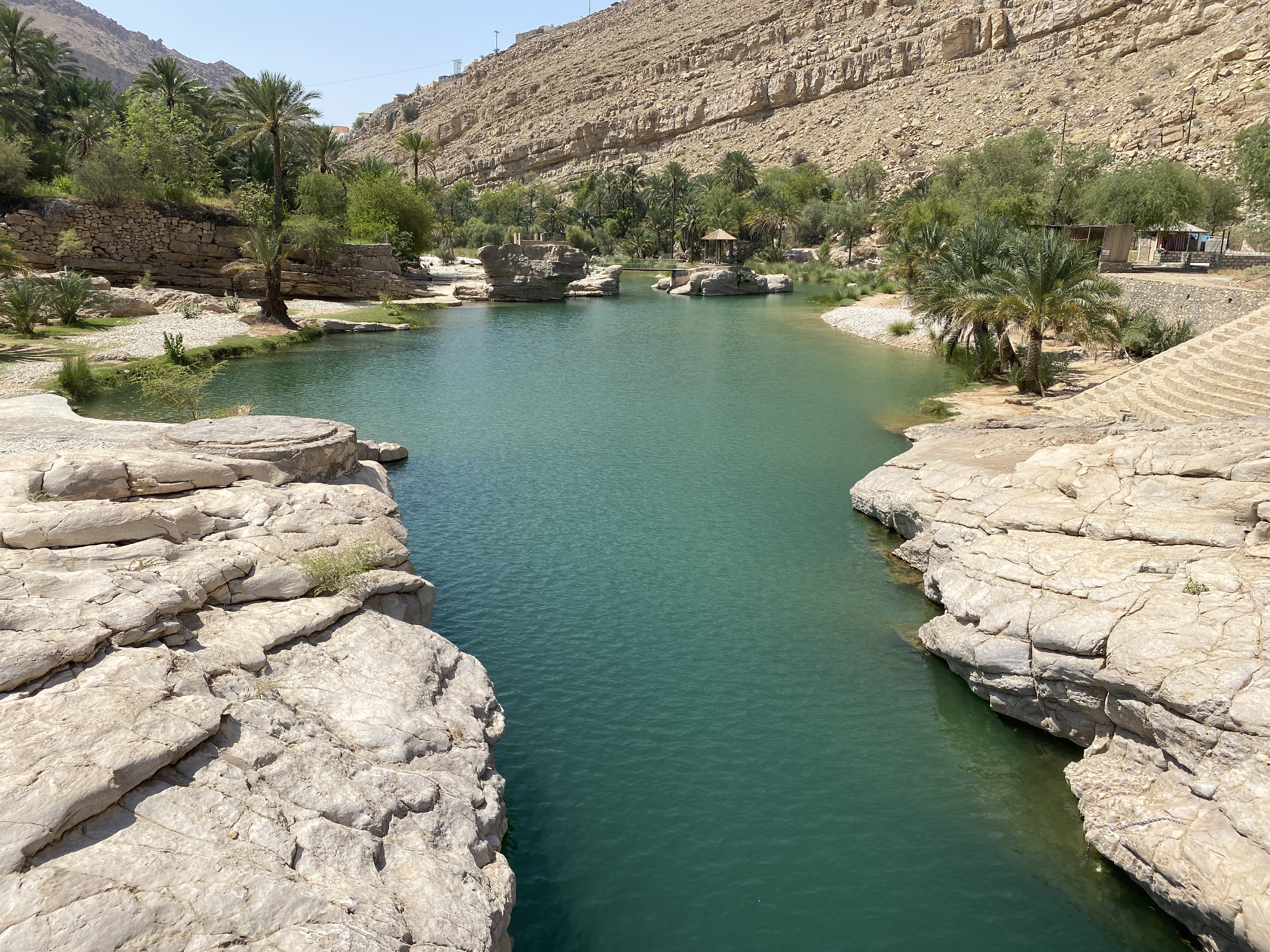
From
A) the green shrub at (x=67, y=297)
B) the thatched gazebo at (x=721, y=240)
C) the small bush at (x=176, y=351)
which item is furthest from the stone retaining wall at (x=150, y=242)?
the thatched gazebo at (x=721, y=240)

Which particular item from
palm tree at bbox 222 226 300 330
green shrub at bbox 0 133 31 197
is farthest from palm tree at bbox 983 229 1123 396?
green shrub at bbox 0 133 31 197

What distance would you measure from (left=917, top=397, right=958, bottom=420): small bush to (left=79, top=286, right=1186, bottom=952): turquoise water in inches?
62.5

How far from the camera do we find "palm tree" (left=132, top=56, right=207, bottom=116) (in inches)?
1973

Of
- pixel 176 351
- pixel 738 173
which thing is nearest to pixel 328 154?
pixel 176 351

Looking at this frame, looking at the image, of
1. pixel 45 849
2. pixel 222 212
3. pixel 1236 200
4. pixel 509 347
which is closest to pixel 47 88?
pixel 222 212

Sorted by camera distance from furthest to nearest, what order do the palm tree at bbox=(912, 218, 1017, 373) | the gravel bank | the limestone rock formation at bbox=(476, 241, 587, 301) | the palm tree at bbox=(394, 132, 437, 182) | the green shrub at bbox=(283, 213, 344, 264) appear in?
the palm tree at bbox=(394, 132, 437, 182)
the limestone rock formation at bbox=(476, 241, 587, 301)
the green shrub at bbox=(283, 213, 344, 264)
the gravel bank
the palm tree at bbox=(912, 218, 1017, 373)

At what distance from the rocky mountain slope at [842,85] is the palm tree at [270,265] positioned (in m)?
64.7

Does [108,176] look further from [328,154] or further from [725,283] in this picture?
[725,283]

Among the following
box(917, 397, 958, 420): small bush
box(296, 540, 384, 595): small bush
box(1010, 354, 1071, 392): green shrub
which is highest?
box(1010, 354, 1071, 392): green shrub

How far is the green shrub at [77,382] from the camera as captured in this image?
71.8 feet

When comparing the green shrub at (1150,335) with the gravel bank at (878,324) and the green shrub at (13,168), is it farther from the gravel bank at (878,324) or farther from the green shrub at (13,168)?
the green shrub at (13,168)

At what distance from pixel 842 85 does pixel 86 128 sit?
319ft

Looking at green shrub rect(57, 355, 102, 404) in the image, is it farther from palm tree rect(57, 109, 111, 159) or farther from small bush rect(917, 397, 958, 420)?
palm tree rect(57, 109, 111, 159)

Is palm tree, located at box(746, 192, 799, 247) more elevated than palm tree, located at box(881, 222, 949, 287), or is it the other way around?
palm tree, located at box(746, 192, 799, 247)
